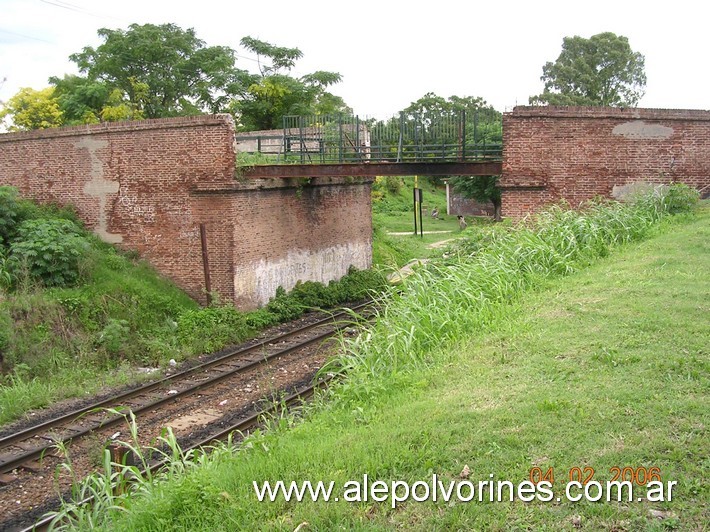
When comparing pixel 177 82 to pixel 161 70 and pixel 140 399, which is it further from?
pixel 140 399

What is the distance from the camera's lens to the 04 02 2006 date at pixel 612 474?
13.1ft

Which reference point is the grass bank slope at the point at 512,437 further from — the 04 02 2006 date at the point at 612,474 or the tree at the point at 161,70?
the tree at the point at 161,70

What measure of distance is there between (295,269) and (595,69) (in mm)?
35857

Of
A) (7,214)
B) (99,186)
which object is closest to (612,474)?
(7,214)

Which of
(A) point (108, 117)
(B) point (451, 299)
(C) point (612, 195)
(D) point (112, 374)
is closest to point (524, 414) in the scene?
(B) point (451, 299)

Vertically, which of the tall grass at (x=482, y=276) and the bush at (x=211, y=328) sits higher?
the tall grass at (x=482, y=276)

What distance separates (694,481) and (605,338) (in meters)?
2.64

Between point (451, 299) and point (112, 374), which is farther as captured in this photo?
point (112, 374)

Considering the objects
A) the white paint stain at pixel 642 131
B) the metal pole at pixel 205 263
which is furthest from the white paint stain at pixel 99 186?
the white paint stain at pixel 642 131

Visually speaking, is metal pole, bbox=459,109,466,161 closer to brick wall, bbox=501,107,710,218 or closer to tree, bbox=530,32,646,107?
brick wall, bbox=501,107,710,218

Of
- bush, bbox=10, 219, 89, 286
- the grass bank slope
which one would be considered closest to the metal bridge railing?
bush, bbox=10, 219, 89, 286

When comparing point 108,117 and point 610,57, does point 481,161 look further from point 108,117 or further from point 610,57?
point 610,57

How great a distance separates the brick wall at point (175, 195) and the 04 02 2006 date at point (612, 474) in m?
11.9

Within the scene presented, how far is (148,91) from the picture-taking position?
105ft
